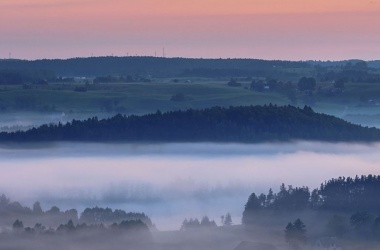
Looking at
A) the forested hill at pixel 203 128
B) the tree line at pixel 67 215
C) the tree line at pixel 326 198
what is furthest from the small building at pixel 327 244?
the forested hill at pixel 203 128

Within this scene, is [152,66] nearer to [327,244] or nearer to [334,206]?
[334,206]

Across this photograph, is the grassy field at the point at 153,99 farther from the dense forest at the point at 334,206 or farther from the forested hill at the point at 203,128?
the dense forest at the point at 334,206

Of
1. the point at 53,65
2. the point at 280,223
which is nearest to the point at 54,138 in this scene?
the point at 280,223

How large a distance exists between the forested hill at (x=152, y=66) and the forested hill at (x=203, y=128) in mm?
83851

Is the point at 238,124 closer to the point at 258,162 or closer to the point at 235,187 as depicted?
the point at 258,162

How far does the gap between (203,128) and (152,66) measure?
3907 inches

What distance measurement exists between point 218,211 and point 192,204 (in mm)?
3407

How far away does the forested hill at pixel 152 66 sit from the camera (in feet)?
589

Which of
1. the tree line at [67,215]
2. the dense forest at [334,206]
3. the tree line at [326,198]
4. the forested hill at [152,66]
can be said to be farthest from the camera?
the forested hill at [152,66]

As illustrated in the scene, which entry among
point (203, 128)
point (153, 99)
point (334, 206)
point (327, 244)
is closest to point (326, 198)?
point (334, 206)

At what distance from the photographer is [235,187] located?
80000mm

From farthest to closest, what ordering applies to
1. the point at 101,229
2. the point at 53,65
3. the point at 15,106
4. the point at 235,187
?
the point at 53,65, the point at 15,106, the point at 235,187, the point at 101,229

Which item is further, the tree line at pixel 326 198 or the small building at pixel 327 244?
the tree line at pixel 326 198

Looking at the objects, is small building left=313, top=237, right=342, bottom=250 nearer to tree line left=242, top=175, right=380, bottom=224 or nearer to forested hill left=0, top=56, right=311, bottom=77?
tree line left=242, top=175, right=380, bottom=224
